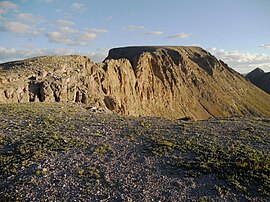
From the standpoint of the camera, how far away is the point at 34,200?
11.8 metres

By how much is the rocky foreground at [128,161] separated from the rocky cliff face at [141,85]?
1257cm

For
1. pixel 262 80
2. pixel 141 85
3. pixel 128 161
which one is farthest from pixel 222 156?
pixel 262 80

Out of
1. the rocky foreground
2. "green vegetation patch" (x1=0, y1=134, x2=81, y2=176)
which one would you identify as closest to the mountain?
the rocky foreground

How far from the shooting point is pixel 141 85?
76125 millimetres

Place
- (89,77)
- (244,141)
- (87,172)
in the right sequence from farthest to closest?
1. (89,77)
2. (244,141)
3. (87,172)

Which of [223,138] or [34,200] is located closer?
[34,200]

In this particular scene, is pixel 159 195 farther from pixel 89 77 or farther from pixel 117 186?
pixel 89 77

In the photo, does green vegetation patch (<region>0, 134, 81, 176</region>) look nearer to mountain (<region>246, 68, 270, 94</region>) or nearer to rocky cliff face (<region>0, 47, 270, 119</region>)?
rocky cliff face (<region>0, 47, 270, 119</region>)

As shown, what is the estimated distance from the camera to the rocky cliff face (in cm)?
3417

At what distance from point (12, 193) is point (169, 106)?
235 feet

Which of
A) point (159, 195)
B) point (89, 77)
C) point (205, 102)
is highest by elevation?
point (89, 77)

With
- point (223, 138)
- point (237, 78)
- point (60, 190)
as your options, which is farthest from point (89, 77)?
point (237, 78)

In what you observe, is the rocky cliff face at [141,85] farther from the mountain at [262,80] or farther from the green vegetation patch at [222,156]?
the mountain at [262,80]

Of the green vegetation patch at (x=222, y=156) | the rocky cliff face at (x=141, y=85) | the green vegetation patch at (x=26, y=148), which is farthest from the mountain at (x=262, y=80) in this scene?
the green vegetation patch at (x=26, y=148)
